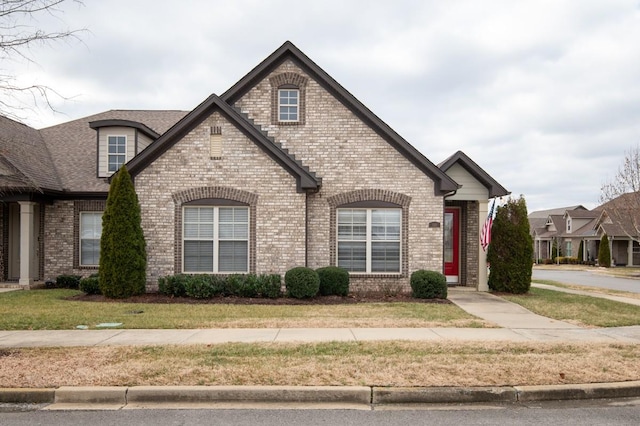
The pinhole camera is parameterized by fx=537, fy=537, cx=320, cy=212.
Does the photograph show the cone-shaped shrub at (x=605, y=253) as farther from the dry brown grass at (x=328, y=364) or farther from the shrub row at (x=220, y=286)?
the dry brown grass at (x=328, y=364)

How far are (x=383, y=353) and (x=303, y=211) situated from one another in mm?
7907

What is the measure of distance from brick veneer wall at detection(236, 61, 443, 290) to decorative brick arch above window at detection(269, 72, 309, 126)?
88mm

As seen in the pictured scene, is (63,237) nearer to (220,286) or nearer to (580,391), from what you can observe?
(220,286)

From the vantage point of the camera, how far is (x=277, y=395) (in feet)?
20.6

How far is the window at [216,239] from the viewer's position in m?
15.6

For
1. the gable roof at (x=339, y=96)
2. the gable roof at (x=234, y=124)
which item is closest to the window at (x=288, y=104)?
the gable roof at (x=339, y=96)

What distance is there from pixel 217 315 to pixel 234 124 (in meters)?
5.97

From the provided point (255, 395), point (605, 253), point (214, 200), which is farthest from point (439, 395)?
point (605, 253)

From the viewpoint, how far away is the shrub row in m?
14.6

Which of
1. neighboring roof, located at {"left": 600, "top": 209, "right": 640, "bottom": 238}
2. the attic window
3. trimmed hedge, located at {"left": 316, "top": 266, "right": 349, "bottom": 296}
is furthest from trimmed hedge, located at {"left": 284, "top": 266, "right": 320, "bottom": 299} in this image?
neighboring roof, located at {"left": 600, "top": 209, "right": 640, "bottom": 238}

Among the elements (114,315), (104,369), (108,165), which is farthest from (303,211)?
(104,369)

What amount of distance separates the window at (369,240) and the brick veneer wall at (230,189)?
153cm

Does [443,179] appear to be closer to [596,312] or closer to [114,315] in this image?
[596,312]

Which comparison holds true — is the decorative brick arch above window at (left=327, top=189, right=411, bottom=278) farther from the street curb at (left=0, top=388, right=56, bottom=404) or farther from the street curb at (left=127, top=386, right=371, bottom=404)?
the street curb at (left=0, top=388, right=56, bottom=404)
